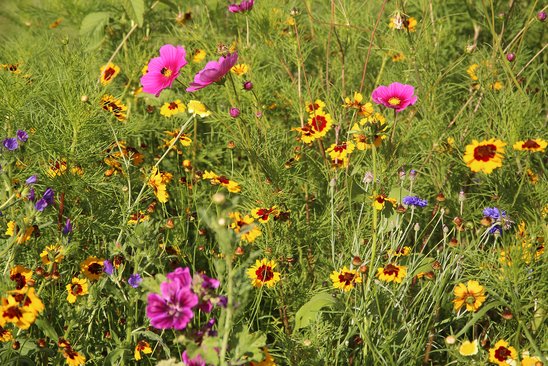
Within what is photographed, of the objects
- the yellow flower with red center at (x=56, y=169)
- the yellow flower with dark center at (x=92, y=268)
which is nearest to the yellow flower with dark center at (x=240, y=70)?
the yellow flower with red center at (x=56, y=169)

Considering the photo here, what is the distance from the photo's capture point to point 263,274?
1720mm

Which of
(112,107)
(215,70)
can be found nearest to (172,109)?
(112,107)

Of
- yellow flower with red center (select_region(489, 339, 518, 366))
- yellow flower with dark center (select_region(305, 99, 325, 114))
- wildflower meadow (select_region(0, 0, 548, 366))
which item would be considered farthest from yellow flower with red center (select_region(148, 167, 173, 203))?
yellow flower with red center (select_region(489, 339, 518, 366))

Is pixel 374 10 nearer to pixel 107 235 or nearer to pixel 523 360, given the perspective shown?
pixel 107 235

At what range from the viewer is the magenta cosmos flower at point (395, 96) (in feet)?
5.74

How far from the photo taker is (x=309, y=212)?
6.85 feet

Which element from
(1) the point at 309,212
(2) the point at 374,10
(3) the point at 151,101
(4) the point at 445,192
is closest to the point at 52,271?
(1) the point at 309,212

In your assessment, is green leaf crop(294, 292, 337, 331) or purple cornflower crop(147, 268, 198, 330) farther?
green leaf crop(294, 292, 337, 331)

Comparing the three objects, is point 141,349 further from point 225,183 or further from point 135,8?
point 135,8

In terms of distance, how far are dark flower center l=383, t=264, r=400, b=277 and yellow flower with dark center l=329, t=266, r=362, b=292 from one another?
6 cm

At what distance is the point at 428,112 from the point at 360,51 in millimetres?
862

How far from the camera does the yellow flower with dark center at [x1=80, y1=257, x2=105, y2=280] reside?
1670 mm

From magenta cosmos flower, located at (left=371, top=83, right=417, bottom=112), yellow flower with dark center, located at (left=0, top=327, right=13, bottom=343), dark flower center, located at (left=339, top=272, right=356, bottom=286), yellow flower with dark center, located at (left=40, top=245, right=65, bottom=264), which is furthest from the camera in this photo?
magenta cosmos flower, located at (left=371, top=83, right=417, bottom=112)

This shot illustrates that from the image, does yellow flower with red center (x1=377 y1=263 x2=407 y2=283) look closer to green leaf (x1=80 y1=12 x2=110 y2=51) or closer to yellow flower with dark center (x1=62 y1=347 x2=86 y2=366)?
yellow flower with dark center (x1=62 y1=347 x2=86 y2=366)
